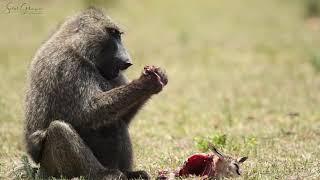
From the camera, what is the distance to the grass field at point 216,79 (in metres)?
7.58

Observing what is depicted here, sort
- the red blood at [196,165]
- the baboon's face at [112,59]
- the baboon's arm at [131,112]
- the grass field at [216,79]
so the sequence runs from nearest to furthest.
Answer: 1. the red blood at [196,165]
2. the baboon's face at [112,59]
3. the baboon's arm at [131,112]
4. the grass field at [216,79]

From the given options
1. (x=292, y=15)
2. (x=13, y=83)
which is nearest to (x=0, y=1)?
(x=13, y=83)

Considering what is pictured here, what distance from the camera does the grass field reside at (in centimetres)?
758

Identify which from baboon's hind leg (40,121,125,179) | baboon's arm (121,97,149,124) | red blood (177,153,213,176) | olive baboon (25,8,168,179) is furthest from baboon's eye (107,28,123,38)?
red blood (177,153,213,176)

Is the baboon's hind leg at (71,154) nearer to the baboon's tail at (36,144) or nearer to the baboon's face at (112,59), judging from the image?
the baboon's tail at (36,144)

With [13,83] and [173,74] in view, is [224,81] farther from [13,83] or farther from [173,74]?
[13,83]

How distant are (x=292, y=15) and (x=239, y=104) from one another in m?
8.93

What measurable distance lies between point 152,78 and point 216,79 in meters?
7.07

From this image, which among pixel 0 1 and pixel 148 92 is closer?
pixel 148 92

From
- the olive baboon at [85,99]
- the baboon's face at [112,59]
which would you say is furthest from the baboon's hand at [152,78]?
the baboon's face at [112,59]

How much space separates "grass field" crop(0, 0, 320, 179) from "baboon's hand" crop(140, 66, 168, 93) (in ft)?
3.48

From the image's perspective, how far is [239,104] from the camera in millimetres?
10742

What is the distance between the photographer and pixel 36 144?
20.0 feet

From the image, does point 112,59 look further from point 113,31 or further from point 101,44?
point 113,31
